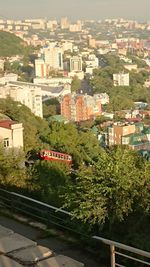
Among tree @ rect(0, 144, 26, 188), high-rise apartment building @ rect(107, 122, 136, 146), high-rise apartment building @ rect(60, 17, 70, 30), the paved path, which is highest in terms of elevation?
high-rise apartment building @ rect(60, 17, 70, 30)

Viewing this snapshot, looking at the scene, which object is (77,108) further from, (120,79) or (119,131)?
(120,79)

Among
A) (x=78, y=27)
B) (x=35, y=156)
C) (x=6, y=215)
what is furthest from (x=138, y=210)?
(x=78, y=27)

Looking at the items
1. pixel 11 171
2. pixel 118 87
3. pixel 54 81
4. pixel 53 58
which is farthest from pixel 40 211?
pixel 53 58

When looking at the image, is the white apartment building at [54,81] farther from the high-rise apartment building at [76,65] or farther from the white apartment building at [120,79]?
the high-rise apartment building at [76,65]

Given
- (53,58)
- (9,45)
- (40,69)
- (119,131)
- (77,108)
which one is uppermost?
(9,45)

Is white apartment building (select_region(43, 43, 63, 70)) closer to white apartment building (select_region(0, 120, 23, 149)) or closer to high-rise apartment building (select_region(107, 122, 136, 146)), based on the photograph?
high-rise apartment building (select_region(107, 122, 136, 146))

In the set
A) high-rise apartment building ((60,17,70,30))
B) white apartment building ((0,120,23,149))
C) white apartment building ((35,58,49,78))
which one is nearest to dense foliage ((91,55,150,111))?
white apartment building ((35,58,49,78))

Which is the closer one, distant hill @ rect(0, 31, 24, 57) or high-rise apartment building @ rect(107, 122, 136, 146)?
high-rise apartment building @ rect(107, 122, 136, 146)
